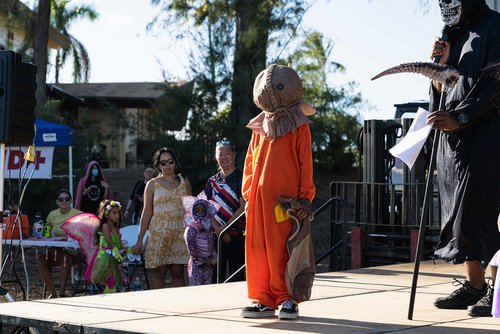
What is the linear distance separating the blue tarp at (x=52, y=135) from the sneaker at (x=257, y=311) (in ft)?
26.5

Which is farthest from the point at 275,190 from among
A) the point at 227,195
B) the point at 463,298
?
the point at 227,195

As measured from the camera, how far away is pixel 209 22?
67.5 ft

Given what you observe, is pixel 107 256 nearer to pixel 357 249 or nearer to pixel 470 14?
pixel 357 249

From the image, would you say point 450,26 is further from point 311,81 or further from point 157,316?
point 311,81

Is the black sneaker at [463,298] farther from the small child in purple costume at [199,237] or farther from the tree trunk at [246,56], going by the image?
the tree trunk at [246,56]

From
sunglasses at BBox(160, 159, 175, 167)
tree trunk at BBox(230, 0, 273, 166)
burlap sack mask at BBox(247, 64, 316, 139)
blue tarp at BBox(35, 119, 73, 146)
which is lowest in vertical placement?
sunglasses at BBox(160, 159, 175, 167)

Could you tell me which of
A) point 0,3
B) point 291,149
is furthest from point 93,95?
point 291,149

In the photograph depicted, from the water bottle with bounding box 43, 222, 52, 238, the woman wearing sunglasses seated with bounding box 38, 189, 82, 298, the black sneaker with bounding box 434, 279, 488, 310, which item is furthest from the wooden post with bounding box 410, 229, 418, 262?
the black sneaker with bounding box 434, 279, 488, 310

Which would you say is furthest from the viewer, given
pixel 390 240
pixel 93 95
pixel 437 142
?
pixel 93 95

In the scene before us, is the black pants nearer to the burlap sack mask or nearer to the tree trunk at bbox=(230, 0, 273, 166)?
the burlap sack mask

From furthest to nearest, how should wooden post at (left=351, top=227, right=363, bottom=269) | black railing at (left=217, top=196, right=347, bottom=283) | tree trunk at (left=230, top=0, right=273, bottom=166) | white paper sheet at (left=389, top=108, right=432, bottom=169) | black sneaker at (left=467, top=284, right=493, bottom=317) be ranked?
tree trunk at (left=230, top=0, right=273, bottom=166) < wooden post at (left=351, top=227, right=363, bottom=269) < black railing at (left=217, top=196, right=347, bottom=283) < black sneaker at (left=467, top=284, right=493, bottom=317) < white paper sheet at (left=389, top=108, right=432, bottom=169)

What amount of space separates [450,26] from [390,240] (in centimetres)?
637

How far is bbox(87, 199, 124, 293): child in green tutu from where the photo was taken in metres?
10.5

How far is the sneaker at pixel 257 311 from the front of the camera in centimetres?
598
